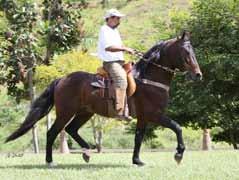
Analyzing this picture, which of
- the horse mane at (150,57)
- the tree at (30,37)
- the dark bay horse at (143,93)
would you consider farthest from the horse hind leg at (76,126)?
the tree at (30,37)

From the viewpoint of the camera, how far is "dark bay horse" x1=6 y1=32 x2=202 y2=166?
34.3 ft

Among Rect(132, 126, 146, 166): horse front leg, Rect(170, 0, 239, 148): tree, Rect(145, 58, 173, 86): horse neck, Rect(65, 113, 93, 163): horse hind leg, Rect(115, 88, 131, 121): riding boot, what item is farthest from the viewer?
Rect(170, 0, 239, 148): tree

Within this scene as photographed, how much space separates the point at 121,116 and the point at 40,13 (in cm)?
2590

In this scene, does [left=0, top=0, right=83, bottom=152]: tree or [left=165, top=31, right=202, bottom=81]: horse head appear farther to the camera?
[left=0, top=0, right=83, bottom=152]: tree

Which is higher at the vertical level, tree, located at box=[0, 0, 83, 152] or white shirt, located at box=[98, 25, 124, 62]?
white shirt, located at box=[98, 25, 124, 62]

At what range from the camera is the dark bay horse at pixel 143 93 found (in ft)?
34.3

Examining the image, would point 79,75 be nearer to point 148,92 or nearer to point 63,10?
point 148,92


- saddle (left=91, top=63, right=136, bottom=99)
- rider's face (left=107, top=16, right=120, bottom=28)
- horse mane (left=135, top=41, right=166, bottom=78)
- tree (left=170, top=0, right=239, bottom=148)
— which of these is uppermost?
rider's face (left=107, top=16, right=120, bottom=28)

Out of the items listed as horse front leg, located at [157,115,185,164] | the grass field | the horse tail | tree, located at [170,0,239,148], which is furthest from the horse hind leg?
tree, located at [170,0,239,148]

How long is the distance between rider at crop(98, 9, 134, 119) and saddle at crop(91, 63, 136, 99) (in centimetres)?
13

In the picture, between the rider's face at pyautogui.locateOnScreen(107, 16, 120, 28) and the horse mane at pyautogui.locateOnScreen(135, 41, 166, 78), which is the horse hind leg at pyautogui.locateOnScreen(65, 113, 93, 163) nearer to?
the horse mane at pyautogui.locateOnScreen(135, 41, 166, 78)

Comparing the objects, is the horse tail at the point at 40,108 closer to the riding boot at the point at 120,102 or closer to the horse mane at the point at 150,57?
the riding boot at the point at 120,102

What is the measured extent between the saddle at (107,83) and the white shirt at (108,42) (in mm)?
280

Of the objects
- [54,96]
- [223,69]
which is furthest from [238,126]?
[54,96]
